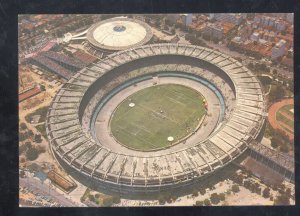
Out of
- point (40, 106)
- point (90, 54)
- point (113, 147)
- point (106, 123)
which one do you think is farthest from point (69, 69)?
point (113, 147)

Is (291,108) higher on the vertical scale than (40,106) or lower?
higher

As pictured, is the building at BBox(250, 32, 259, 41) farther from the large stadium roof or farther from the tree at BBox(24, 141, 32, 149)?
the tree at BBox(24, 141, 32, 149)

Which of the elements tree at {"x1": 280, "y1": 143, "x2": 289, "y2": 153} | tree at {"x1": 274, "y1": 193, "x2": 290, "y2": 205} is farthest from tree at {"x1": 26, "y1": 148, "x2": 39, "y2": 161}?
tree at {"x1": 280, "y1": 143, "x2": 289, "y2": 153}

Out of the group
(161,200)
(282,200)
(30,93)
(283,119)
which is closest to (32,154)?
(30,93)

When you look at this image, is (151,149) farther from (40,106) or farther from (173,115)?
(40,106)

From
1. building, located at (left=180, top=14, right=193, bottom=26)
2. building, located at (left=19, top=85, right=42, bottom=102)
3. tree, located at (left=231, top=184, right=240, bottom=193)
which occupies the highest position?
building, located at (left=180, top=14, right=193, bottom=26)

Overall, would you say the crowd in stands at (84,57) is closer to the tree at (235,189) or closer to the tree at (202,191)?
the tree at (202,191)

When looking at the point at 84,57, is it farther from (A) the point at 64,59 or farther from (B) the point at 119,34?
(B) the point at 119,34
